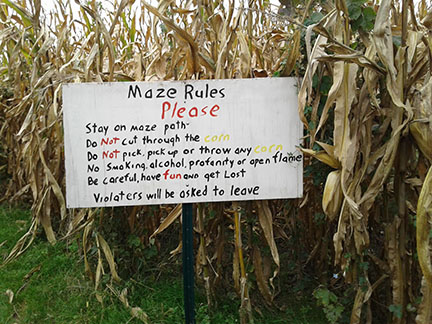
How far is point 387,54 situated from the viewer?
130 cm

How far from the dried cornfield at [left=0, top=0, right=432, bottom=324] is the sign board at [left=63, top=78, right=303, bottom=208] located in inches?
5.7

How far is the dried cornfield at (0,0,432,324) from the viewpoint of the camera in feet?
4.48

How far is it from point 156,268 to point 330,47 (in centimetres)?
141

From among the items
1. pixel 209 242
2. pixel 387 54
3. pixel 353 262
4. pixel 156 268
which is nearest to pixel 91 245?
pixel 156 268

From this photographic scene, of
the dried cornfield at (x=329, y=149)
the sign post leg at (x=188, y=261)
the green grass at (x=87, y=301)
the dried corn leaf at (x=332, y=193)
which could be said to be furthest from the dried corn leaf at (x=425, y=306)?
the sign post leg at (x=188, y=261)

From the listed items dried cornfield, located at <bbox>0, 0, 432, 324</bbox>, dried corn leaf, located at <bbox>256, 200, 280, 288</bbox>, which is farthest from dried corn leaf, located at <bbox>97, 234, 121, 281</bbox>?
dried corn leaf, located at <bbox>256, 200, 280, 288</bbox>

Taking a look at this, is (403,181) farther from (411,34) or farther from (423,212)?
(411,34)

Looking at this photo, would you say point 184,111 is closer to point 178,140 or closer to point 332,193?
point 178,140

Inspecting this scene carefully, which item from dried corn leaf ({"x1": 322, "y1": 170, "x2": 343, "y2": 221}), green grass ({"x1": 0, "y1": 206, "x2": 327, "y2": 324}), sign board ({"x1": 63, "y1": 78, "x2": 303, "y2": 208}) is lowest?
green grass ({"x1": 0, "y1": 206, "x2": 327, "y2": 324})

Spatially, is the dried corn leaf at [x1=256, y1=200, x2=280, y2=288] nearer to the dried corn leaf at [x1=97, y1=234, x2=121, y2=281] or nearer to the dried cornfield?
the dried cornfield

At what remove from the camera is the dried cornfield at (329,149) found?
137 centimetres

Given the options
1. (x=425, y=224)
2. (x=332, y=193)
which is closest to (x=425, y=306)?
(x=425, y=224)

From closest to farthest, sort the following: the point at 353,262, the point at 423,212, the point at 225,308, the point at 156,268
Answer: the point at 423,212, the point at 353,262, the point at 225,308, the point at 156,268

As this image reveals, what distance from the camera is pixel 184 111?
1.53 metres
